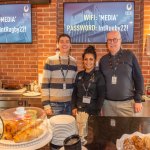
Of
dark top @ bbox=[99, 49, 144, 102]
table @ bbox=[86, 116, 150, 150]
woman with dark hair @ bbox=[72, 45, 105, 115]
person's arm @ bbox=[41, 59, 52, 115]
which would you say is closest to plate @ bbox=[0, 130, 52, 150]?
table @ bbox=[86, 116, 150, 150]

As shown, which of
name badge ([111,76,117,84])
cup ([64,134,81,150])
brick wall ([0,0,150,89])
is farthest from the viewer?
brick wall ([0,0,150,89])

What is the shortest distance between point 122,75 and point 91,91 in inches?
15.9

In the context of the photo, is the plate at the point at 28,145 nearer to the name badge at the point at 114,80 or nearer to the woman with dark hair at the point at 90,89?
the woman with dark hair at the point at 90,89

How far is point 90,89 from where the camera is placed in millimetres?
2531

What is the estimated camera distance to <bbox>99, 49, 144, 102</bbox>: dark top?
267 centimetres

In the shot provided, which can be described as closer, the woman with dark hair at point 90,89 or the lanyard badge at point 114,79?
the woman with dark hair at point 90,89

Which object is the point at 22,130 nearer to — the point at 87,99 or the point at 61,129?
the point at 61,129

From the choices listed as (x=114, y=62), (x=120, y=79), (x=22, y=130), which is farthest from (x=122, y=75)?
(x=22, y=130)

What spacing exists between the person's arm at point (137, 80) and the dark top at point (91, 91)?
41cm

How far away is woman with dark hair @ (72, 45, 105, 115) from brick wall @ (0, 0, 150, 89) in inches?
51.9

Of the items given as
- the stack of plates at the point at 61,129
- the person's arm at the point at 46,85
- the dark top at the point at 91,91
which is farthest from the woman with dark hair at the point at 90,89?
the stack of plates at the point at 61,129

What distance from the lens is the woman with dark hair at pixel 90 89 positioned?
2.52 metres

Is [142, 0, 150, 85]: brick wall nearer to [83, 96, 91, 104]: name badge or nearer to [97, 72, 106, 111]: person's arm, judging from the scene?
[97, 72, 106, 111]: person's arm

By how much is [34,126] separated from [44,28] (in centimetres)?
254
